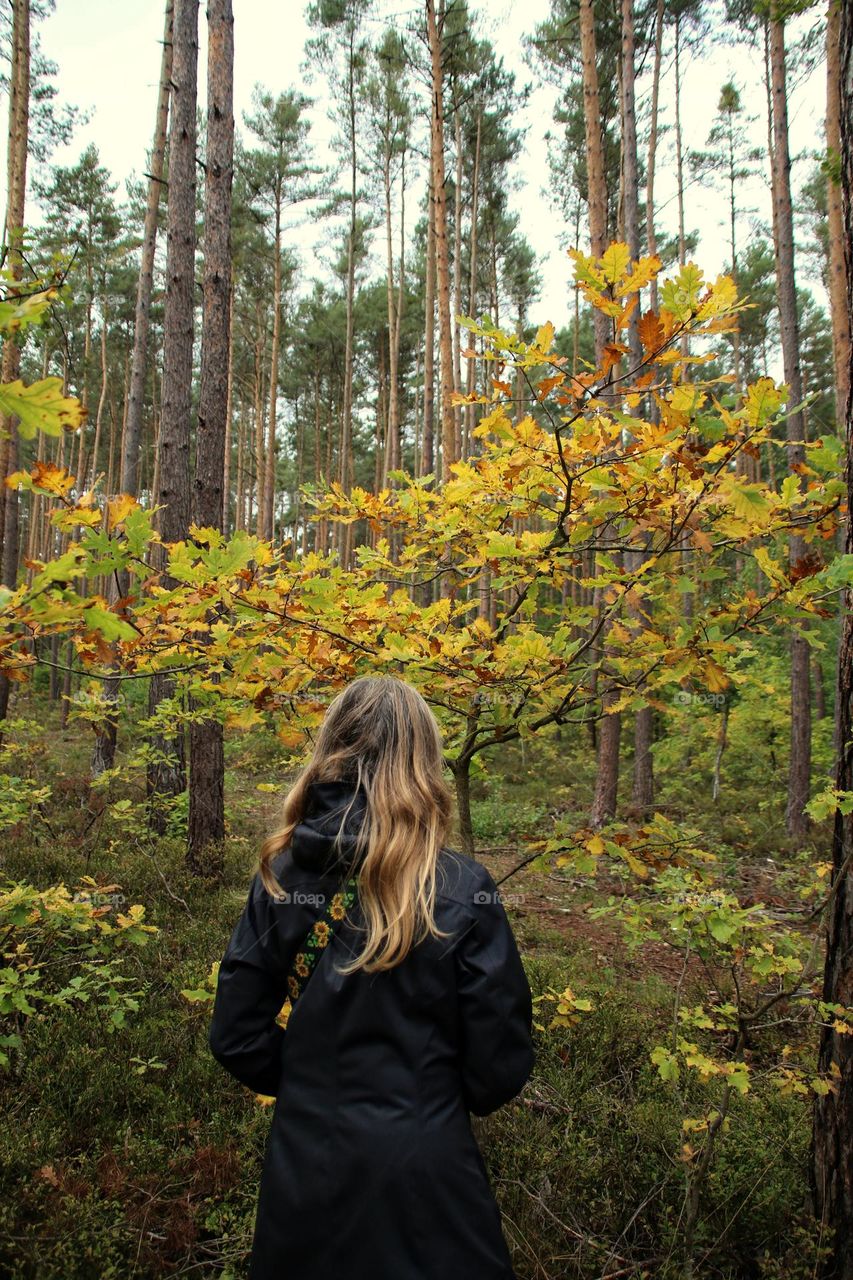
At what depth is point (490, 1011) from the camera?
1455mm

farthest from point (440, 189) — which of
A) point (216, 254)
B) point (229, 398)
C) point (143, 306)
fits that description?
point (229, 398)

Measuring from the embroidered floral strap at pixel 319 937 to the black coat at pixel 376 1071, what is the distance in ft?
0.06

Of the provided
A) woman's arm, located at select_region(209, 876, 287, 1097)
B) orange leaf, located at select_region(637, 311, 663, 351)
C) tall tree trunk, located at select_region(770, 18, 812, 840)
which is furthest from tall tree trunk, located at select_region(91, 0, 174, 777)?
orange leaf, located at select_region(637, 311, 663, 351)

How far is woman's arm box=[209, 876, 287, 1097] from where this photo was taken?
156cm

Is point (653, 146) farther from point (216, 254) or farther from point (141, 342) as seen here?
point (216, 254)

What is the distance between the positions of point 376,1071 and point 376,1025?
0.08 metres

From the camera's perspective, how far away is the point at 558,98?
1391 centimetres

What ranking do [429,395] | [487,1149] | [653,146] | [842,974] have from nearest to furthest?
[842,974]
[487,1149]
[429,395]
[653,146]

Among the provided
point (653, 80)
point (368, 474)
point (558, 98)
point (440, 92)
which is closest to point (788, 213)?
point (440, 92)

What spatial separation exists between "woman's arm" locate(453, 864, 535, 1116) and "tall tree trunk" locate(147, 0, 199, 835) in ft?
17.3

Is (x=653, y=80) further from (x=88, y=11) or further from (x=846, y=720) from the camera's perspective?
(x=846, y=720)

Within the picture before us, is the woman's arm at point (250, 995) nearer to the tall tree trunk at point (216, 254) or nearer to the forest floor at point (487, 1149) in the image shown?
the forest floor at point (487, 1149)

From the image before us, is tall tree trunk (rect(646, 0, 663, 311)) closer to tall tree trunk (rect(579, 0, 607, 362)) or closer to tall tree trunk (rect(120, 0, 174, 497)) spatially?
tall tree trunk (rect(579, 0, 607, 362))

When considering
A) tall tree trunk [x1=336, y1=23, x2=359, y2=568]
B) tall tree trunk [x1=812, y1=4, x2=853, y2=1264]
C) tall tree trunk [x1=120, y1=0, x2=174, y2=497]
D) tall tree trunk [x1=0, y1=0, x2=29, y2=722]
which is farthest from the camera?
tall tree trunk [x1=336, y1=23, x2=359, y2=568]
